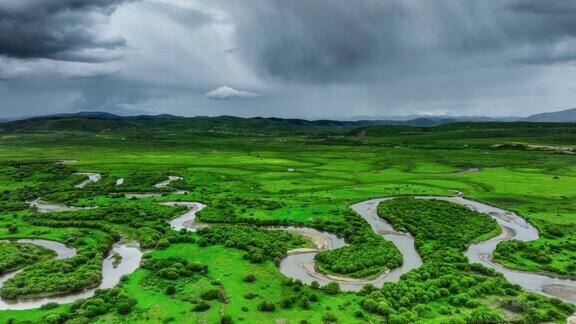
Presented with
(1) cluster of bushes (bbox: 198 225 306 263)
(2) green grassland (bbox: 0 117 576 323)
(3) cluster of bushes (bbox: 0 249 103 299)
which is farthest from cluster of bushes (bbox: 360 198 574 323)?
(3) cluster of bushes (bbox: 0 249 103 299)

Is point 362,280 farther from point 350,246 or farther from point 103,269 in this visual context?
point 103,269

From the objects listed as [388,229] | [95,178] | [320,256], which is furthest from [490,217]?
[95,178]

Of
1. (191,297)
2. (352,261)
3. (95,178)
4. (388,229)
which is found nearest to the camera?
(191,297)

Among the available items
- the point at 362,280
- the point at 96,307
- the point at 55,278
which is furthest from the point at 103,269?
the point at 362,280

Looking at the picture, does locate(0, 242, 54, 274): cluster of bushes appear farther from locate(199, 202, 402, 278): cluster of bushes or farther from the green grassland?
locate(199, 202, 402, 278): cluster of bushes

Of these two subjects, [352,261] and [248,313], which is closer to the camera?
[248,313]

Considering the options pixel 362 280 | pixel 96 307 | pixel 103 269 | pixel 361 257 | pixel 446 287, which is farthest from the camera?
pixel 361 257

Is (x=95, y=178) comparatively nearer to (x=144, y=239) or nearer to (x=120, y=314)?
(x=144, y=239)
